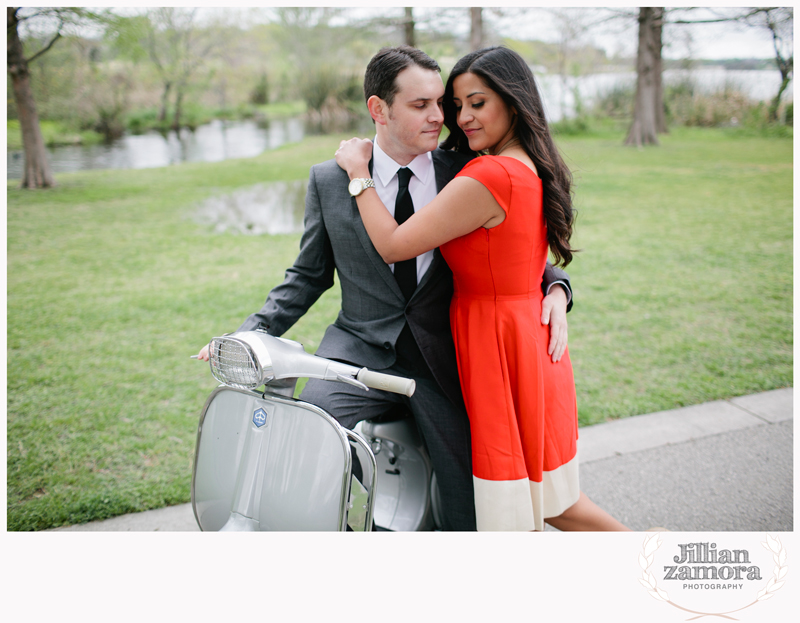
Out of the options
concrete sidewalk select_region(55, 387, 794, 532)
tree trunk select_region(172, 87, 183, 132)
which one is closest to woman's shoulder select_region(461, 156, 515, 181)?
concrete sidewalk select_region(55, 387, 794, 532)

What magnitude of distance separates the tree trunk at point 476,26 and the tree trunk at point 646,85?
11.1 ft

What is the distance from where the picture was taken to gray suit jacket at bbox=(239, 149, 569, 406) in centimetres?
170

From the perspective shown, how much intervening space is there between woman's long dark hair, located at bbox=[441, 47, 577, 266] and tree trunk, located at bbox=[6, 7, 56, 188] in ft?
26.1

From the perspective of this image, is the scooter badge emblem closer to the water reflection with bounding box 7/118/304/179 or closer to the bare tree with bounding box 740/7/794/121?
the bare tree with bounding box 740/7/794/121

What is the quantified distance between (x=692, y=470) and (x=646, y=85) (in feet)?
38.6

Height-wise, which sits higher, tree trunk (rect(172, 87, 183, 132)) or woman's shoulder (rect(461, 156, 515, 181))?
tree trunk (rect(172, 87, 183, 132))

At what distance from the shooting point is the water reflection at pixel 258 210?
6996 mm

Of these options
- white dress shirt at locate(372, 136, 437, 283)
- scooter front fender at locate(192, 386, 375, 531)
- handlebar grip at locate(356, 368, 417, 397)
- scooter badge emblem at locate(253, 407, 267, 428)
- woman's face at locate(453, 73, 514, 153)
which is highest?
woman's face at locate(453, 73, 514, 153)

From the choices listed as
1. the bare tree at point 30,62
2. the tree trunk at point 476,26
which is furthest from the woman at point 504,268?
the tree trunk at point 476,26

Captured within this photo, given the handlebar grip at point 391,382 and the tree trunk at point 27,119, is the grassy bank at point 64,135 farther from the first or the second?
the handlebar grip at point 391,382

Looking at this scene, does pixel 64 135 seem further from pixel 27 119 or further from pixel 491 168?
pixel 491 168

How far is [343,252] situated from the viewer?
5.70 feet
